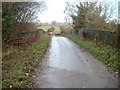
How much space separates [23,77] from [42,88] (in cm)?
94

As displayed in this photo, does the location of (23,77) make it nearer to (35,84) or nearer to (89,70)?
(35,84)

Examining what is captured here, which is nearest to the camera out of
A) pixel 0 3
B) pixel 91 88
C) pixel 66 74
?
pixel 91 88

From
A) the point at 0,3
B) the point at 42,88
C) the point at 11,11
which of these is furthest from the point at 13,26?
the point at 42,88

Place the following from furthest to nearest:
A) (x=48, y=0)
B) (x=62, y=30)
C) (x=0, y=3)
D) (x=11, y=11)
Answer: (x=62, y=30) < (x=48, y=0) < (x=11, y=11) < (x=0, y=3)

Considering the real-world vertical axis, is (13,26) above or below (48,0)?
below

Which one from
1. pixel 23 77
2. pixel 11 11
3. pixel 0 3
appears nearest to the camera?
pixel 23 77

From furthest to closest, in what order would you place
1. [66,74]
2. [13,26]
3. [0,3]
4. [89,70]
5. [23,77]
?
[13,26] → [0,3] → [89,70] → [66,74] → [23,77]

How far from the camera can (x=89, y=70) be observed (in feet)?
21.0

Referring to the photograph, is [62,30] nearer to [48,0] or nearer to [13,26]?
[48,0]

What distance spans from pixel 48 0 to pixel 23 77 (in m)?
12.0

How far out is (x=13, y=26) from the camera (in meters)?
10.4

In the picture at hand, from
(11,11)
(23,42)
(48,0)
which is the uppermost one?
(48,0)

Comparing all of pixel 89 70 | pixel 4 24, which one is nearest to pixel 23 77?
pixel 89 70

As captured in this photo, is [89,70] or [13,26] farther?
[13,26]
